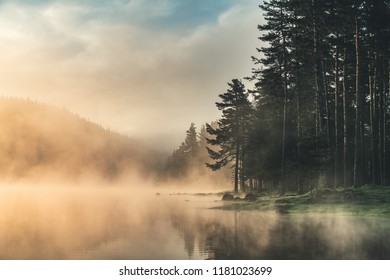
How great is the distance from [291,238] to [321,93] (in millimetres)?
23994

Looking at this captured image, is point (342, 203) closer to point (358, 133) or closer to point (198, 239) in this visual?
point (358, 133)

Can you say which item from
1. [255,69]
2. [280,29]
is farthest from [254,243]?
[255,69]

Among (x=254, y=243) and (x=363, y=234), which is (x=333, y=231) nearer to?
(x=363, y=234)

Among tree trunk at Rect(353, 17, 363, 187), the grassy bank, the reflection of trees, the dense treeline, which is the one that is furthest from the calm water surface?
the dense treeline

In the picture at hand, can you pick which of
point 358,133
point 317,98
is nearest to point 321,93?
point 317,98

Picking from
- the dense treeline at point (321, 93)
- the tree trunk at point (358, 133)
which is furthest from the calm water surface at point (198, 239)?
the dense treeline at point (321, 93)

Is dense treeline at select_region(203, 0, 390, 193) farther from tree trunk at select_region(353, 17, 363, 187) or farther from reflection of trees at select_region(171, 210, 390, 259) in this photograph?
reflection of trees at select_region(171, 210, 390, 259)

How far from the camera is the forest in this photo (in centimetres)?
3569

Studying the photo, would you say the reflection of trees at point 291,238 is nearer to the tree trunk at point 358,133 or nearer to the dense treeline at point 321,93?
the tree trunk at point 358,133

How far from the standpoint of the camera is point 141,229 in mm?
22062

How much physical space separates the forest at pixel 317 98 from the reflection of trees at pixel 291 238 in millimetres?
11443

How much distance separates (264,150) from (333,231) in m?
30.3

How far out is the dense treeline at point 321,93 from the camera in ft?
117

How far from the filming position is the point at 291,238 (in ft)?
58.2
